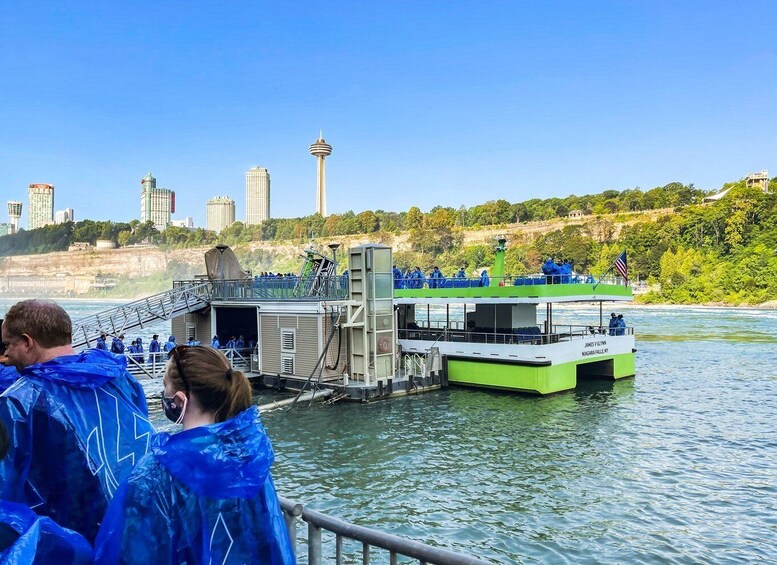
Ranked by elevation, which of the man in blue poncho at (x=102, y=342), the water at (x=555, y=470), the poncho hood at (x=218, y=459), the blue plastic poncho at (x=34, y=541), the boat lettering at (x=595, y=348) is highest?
the poncho hood at (x=218, y=459)

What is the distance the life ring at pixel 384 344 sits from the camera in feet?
70.4

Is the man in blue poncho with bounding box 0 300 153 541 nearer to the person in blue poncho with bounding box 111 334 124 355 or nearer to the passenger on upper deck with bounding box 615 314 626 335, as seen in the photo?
the person in blue poncho with bounding box 111 334 124 355

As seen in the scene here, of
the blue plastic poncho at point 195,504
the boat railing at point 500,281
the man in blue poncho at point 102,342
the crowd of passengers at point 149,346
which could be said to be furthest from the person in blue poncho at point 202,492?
the boat railing at point 500,281

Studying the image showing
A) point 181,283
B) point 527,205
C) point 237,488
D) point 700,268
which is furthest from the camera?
point 527,205

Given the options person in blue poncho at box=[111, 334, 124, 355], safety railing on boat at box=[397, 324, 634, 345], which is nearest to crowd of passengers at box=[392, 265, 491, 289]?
safety railing on boat at box=[397, 324, 634, 345]

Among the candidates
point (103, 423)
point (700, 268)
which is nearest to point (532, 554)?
point (103, 423)

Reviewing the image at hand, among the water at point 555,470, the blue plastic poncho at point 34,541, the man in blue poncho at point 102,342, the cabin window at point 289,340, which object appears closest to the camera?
the blue plastic poncho at point 34,541

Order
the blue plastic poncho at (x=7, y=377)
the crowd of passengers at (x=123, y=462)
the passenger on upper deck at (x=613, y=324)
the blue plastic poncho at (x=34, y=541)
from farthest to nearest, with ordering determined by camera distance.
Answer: the passenger on upper deck at (x=613, y=324) → the blue plastic poncho at (x=7, y=377) → the crowd of passengers at (x=123, y=462) → the blue plastic poncho at (x=34, y=541)

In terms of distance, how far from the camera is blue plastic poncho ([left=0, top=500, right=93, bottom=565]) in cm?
209

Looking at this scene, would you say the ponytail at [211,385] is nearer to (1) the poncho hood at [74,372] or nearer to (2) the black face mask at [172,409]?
(2) the black face mask at [172,409]

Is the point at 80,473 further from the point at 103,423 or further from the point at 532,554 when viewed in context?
the point at 532,554

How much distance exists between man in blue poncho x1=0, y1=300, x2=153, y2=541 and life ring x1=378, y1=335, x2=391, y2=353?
18397mm

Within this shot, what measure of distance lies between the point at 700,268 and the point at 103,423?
10567 centimetres

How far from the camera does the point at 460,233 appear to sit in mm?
153750
